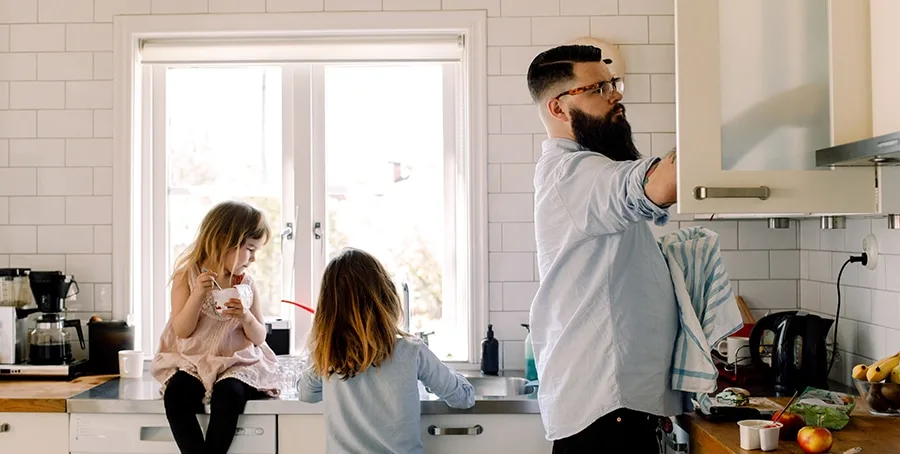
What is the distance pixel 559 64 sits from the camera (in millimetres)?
1912

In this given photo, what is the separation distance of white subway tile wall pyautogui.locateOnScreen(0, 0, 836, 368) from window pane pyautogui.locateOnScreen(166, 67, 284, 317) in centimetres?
24

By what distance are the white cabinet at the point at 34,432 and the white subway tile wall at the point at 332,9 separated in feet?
1.87

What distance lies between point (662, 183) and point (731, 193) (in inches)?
Answer: 10.2

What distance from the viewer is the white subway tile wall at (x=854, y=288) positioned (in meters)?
2.32

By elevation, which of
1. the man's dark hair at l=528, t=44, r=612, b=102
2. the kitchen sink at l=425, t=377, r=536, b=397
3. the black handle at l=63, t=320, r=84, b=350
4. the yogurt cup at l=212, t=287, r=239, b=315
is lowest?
the kitchen sink at l=425, t=377, r=536, b=397

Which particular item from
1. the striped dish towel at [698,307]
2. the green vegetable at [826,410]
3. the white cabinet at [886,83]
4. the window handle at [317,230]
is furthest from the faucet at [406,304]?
the white cabinet at [886,83]

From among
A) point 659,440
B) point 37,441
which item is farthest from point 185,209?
point 659,440

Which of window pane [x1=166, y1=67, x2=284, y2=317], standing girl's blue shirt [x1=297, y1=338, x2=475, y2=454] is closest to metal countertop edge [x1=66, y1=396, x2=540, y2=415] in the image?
standing girl's blue shirt [x1=297, y1=338, x2=475, y2=454]

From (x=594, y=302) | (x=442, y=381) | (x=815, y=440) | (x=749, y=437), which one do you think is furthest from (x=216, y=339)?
(x=815, y=440)

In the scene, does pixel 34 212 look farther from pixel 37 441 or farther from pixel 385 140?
pixel 385 140

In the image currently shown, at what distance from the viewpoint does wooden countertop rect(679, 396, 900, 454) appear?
1.79 meters

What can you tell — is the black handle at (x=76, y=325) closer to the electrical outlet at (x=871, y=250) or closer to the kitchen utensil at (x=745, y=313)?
the kitchen utensil at (x=745, y=313)

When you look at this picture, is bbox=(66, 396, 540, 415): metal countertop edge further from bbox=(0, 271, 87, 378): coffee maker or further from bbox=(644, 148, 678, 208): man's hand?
bbox=(644, 148, 678, 208): man's hand

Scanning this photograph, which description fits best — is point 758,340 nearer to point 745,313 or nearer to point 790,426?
point 745,313
